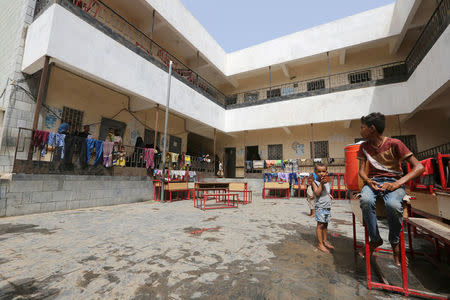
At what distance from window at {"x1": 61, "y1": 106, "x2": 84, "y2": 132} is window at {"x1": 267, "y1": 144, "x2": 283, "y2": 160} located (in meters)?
11.8

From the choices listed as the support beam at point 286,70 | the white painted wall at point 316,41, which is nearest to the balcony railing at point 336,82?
the support beam at point 286,70

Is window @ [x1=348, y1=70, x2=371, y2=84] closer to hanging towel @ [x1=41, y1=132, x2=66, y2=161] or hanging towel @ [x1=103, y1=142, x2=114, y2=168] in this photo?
hanging towel @ [x1=103, y1=142, x2=114, y2=168]

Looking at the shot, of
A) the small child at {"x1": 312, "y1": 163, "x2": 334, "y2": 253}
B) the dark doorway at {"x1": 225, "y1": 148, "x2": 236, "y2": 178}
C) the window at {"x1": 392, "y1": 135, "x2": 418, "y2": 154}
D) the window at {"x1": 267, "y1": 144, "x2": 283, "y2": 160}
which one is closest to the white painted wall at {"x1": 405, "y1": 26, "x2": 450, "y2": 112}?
the window at {"x1": 392, "y1": 135, "x2": 418, "y2": 154}

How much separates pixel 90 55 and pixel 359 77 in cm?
1490

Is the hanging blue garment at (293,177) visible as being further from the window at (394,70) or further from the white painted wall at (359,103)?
the window at (394,70)

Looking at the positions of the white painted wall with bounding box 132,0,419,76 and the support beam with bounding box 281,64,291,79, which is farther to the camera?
the support beam with bounding box 281,64,291,79

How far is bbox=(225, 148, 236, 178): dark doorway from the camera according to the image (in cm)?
1670

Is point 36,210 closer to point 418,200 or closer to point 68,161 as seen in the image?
point 68,161

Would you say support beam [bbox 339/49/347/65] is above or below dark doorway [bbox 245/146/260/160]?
above

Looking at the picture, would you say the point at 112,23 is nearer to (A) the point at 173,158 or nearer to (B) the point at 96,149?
(B) the point at 96,149

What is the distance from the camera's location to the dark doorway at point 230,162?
16.7 meters

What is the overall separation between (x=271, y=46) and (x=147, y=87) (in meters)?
9.62

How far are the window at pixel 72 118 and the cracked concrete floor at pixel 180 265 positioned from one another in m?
4.96

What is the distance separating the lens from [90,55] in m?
6.64
